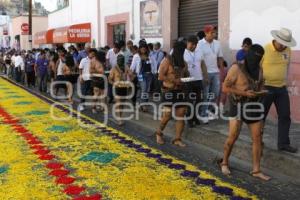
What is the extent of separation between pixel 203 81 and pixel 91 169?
10.9 ft

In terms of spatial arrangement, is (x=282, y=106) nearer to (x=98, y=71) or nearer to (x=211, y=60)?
(x=211, y=60)

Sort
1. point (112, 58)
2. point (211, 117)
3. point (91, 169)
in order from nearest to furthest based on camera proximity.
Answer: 1. point (91, 169)
2. point (211, 117)
3. point (112, 58)

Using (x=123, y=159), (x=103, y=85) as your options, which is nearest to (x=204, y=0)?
(x=103, y=85)

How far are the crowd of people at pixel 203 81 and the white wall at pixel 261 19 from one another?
0.87 m

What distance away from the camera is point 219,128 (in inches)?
340

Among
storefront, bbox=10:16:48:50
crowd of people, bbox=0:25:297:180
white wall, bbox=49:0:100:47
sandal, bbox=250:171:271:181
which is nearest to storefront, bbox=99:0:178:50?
white wall, bbox=49:0:100:47

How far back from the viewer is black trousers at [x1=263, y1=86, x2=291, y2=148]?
21.7 ft

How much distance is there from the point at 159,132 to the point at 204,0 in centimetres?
559

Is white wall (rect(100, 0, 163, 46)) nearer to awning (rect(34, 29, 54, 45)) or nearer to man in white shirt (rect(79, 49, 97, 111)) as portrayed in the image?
man in white shirt (rect(79, 49, 97, 111))

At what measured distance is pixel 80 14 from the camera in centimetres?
2414

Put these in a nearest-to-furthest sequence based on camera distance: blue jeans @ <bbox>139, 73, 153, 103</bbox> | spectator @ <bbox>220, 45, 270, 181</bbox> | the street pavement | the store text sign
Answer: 1. the street pavement
2. spectator @ <bbox>220, 45, 270, 181</bbox>
3. blue jeans @ <bbox>139, 73, 153, 103</bbox>
4. the store text sign

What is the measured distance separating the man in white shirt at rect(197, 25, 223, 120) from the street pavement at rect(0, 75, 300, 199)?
61cm

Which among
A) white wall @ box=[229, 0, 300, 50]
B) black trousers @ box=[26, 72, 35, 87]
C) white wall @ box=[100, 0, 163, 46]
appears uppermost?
white wall @ box=[100, 0, 163, 46]

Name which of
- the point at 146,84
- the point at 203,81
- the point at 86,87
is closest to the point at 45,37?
Result: the point at 86,87
